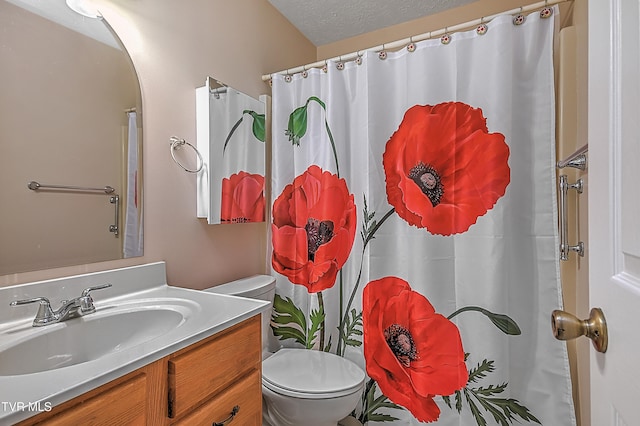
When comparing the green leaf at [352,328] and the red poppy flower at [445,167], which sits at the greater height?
the red poppy flower at [445,167]

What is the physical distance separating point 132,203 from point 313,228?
0.87m

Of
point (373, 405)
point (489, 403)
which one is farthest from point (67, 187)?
point (489, 403)

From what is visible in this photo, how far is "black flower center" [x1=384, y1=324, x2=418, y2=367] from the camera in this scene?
1.54m

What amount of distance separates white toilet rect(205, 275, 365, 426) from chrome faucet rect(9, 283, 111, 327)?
583 mm

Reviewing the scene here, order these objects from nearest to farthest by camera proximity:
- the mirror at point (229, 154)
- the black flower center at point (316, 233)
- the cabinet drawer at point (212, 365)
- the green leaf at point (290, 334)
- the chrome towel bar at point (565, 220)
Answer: the cabinet drawer at point (212, 365), the chrome towel bar at point (565, 220), the mirror at point (229, 154), the black flower center at point (316, 233), the green leaf at point (290, 334)

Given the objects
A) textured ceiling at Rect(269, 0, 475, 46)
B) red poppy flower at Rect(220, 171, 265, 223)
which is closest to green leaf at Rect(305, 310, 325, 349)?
red poppy flower at Rect(220, 171, 265, 223)

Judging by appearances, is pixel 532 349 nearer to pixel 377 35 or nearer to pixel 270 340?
pixel 270 340

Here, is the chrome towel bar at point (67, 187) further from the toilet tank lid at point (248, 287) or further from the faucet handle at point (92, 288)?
the toilet tank lid at point (248, 287)

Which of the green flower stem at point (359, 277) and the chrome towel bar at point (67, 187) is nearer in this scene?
the chrome towel bar at point (67, 187)

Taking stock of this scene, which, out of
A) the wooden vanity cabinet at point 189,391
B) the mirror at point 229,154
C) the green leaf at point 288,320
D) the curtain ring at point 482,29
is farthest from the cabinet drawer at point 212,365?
the curtain ring at point 482,29

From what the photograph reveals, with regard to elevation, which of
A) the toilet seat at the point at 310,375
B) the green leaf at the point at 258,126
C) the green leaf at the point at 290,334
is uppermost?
the green leaf at the point at 258,126

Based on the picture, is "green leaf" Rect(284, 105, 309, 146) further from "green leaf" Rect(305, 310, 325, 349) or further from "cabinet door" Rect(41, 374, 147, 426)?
"cabinet door" Rect(41, 374, 147, 426)

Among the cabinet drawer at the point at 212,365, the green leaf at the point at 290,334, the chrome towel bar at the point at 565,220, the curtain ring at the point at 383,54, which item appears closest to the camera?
the cabinet drawer at the point at 212,365

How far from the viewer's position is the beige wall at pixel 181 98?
1.30 metres
